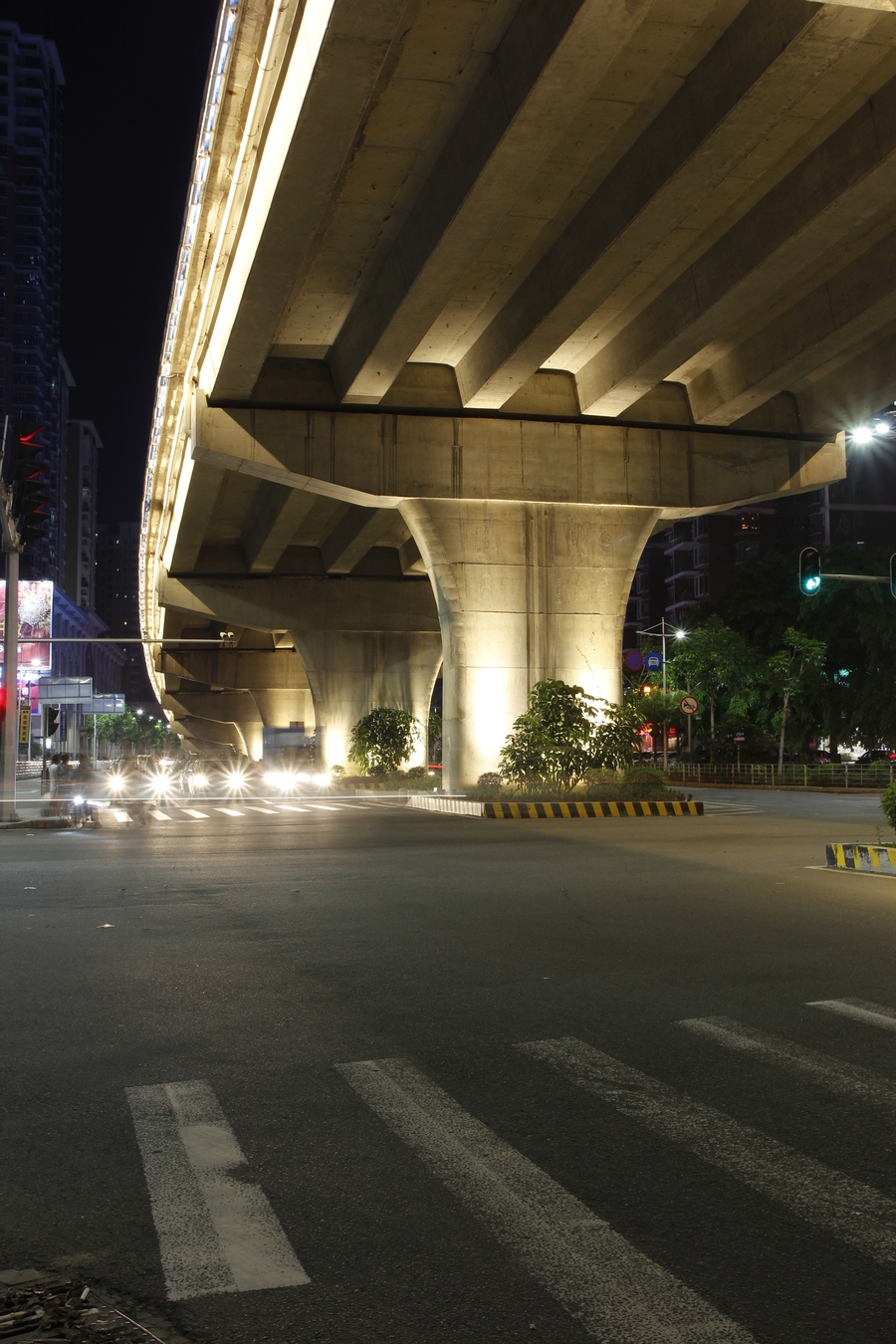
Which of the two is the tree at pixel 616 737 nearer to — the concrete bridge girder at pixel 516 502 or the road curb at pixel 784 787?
the concrete bridge girder at pixel 516 502

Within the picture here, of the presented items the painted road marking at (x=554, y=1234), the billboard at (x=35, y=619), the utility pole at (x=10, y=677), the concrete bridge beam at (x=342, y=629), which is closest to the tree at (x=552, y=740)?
the utility pole at (x=10, y=677)

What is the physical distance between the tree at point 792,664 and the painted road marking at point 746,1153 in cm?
4973

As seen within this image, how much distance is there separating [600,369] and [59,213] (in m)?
187

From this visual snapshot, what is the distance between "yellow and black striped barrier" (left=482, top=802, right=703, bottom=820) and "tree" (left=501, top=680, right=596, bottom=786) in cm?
150

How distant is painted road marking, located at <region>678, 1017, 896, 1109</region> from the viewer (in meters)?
5.33

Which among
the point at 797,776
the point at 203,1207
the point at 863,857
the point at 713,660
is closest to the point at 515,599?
the point at 863,857

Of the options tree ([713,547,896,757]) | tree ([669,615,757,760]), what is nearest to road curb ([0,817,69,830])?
tree ([669,615,757,760])

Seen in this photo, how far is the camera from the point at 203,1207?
399 centimetres

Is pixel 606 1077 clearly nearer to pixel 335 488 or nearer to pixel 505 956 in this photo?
pixel 505 956

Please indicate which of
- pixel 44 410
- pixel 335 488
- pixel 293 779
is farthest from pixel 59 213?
pixel 335 488

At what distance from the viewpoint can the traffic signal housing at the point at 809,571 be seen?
22.8 meters

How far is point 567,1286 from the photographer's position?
11.1 ft

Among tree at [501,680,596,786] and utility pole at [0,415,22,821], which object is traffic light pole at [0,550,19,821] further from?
tree at [501,680,596,786]

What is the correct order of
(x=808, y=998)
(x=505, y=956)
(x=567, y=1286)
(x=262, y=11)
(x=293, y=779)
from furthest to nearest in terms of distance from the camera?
(x=293, y=779), (x=262, y=11), (x=505, y=956), (x=808, y=998), (x=567, y=1286)
